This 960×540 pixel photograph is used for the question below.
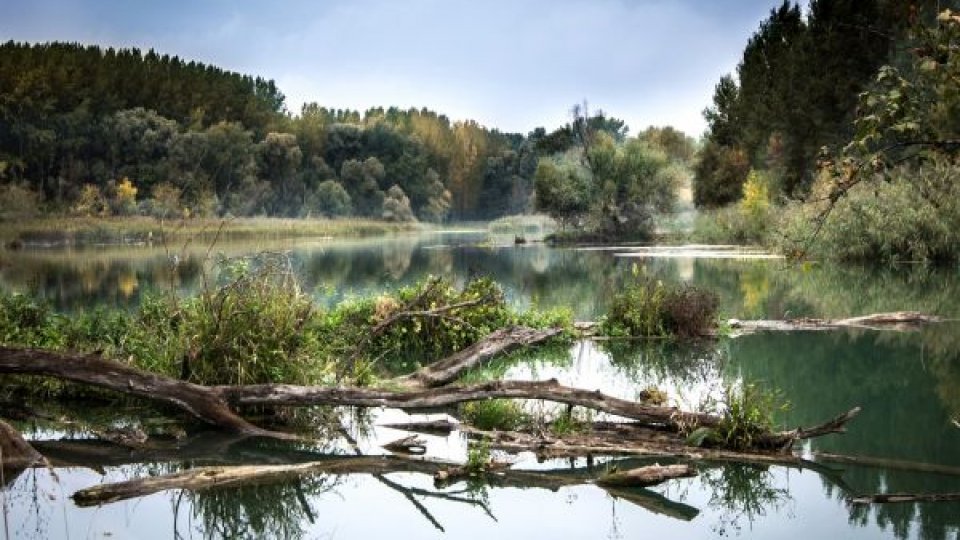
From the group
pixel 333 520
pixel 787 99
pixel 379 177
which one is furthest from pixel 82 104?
pixel 333 520

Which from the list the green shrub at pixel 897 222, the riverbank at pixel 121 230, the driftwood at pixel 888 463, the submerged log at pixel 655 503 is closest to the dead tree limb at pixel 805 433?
the driftwood at pixel 888 463

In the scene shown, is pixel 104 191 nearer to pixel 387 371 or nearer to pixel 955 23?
pixel 387 371

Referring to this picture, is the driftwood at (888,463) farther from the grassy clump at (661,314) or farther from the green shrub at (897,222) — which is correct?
the green shrub at (897,222)

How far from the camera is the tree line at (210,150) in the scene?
7319cm

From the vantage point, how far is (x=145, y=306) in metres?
13.7

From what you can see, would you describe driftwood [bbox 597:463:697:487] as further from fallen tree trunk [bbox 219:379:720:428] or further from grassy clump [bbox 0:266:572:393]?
grassy clump [bbox 0:266:572:393]

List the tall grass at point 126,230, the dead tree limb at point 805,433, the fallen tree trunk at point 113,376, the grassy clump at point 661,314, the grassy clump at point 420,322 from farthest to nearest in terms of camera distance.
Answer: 1. the tall grass at point 126,230
2. the grassy clump at point 661,314
3. the grassy clump at point 420,322
4. the fallen tree trunk at point 113,376
5. the dead tree limb at point 805,433

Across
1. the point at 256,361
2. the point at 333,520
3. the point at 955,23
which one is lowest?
the point at 333,520

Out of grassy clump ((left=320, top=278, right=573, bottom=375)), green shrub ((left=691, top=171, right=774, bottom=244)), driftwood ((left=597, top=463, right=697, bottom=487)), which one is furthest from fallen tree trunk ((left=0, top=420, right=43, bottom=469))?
green shrub ((left=691, top=171, right=774, bottom=244))

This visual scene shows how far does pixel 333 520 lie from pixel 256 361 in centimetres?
329

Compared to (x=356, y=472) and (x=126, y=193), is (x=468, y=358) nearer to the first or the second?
(x=356, y=472)

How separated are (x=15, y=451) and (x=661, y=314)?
11069 mm

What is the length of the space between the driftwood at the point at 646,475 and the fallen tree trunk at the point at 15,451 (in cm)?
468

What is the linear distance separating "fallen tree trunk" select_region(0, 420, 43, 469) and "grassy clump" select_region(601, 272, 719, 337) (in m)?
10.2
